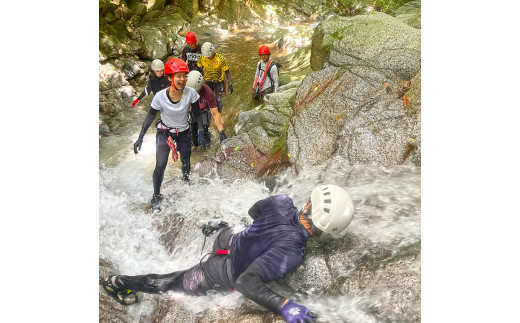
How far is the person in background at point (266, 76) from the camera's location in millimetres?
5707

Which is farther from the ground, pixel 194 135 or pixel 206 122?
pixel 206 122

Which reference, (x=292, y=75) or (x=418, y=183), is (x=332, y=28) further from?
(x=418, y=183)

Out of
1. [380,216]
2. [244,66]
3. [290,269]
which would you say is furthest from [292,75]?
[290,269]

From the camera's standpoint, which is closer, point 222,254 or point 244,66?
point 222,254

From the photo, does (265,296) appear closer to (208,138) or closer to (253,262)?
(253,262)

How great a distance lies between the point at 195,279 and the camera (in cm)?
275

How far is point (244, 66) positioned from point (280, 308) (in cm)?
678

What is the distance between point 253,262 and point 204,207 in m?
1.46

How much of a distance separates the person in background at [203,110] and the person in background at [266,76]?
3.69 ft

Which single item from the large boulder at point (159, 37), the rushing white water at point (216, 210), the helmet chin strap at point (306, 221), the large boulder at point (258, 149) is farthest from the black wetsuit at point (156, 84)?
the large boulder at point (159, 37)

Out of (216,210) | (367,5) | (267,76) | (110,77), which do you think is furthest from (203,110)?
(367,5)

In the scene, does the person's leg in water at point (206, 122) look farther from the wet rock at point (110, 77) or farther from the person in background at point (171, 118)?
the wet rock at point (110, 77)

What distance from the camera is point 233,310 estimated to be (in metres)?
2.32

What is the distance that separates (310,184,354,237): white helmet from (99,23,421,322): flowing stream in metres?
0.30
